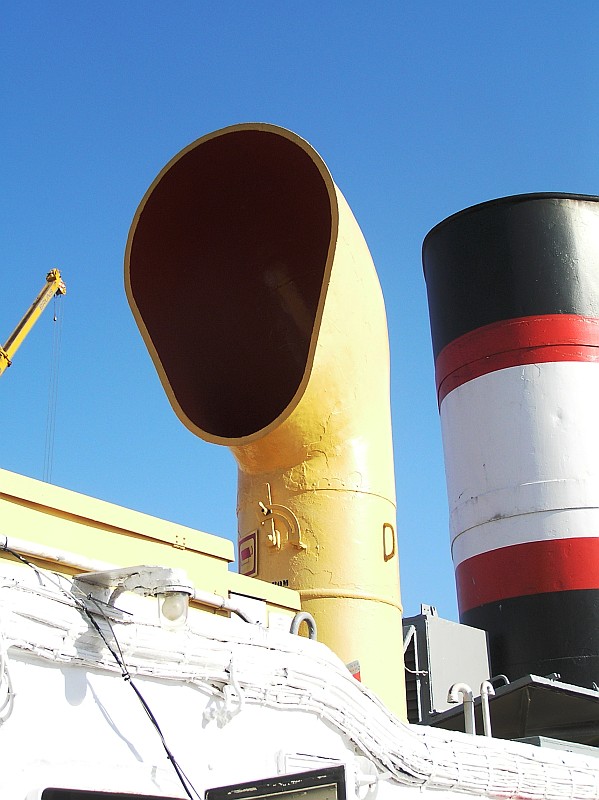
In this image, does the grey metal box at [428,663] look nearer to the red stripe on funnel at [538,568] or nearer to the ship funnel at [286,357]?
the red stripe on funnel at [538,568]

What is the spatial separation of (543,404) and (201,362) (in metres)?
4.66

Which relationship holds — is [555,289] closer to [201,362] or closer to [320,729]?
[201,362]

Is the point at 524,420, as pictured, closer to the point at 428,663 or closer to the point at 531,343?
the point at 531,343

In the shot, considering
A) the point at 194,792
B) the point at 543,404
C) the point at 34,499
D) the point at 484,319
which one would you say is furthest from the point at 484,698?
the point at 484,319

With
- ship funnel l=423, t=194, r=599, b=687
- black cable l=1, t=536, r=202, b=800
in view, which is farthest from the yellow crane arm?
black cable l=1, t=536, r=202, b=800

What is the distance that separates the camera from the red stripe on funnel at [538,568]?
34.9 ft

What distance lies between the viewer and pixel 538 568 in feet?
35.2

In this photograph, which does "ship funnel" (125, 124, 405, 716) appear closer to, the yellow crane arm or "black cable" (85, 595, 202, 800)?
"black cable" (85, 595, 202, 800)

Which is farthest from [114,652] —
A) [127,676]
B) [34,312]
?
[34,312]

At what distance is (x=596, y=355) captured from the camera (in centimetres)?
1154

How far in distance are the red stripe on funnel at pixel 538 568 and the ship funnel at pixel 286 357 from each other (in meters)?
3.60

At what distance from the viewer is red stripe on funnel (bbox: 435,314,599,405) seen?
1147 cm

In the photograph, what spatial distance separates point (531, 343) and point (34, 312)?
30.9m

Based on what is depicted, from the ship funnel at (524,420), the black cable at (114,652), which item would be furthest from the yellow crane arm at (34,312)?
the black cable at (114,652)
